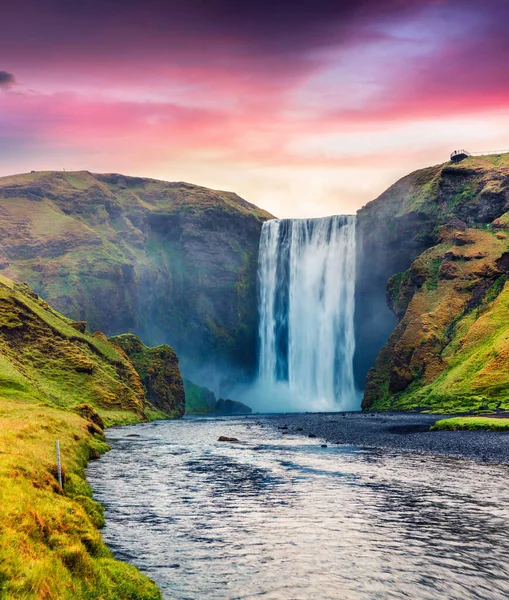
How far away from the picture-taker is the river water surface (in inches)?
669

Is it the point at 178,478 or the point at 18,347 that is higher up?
the point at 18,347

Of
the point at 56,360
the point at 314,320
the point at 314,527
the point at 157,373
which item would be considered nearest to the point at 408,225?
the point at 314,320

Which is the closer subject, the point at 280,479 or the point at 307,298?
the point at 280,479

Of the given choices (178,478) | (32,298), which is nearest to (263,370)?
(32,298)

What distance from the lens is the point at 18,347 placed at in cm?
10462

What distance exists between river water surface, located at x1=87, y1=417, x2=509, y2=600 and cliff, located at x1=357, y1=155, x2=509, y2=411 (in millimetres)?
61038

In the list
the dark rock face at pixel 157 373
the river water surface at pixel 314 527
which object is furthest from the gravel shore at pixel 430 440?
the dark rock face at pixel 157 373

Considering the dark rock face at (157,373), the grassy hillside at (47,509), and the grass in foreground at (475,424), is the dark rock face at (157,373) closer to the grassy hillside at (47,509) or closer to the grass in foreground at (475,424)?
the grassy hillside at (47,509)

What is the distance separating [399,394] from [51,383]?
77.4 m

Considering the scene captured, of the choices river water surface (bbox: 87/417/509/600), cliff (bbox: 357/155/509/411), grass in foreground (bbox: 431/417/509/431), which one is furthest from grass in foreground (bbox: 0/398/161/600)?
cliff (bbox: 357/155/509/411)

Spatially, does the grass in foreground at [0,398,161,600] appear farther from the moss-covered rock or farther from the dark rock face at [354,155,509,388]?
the dark rock face at [354,155,509,388]

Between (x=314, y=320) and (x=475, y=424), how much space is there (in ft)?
398

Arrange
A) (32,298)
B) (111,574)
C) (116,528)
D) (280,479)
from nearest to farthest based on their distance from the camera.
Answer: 1. (111,574)
2. (116,528)
3. (280,479)
4. (32,298)

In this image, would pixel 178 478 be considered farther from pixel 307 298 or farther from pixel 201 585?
pixel 307 298
